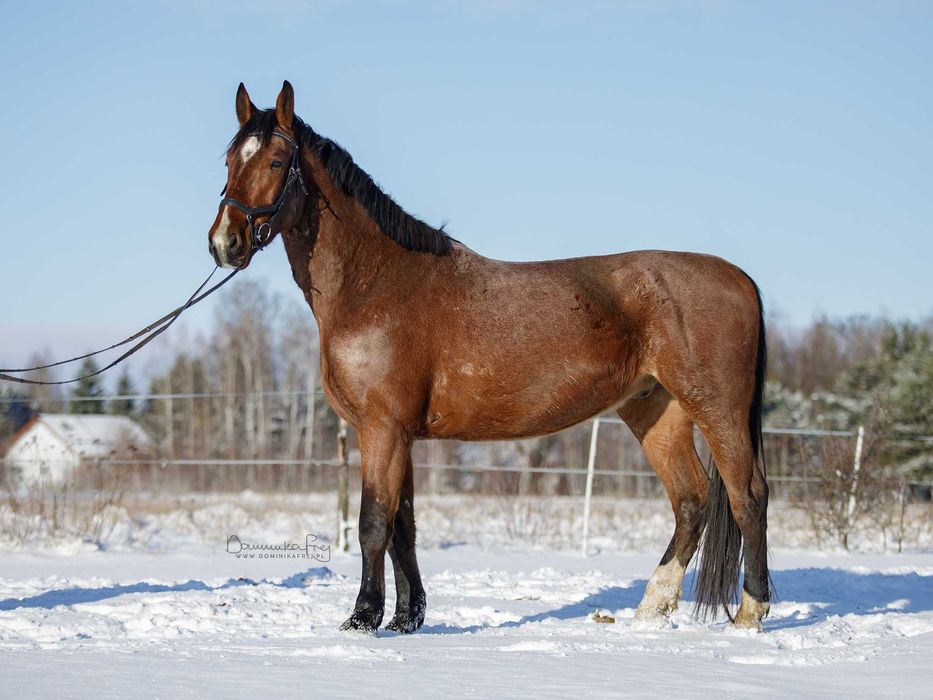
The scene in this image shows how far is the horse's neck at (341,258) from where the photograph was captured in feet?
17.6

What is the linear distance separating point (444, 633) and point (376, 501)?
2.99ft

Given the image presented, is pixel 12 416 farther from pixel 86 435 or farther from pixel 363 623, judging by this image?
pixel 363 623

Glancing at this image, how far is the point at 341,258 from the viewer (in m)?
5.44

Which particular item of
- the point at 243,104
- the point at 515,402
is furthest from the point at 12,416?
the point at 515,402

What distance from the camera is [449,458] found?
2895 centimetres

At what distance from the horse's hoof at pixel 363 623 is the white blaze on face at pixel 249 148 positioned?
2566 mm

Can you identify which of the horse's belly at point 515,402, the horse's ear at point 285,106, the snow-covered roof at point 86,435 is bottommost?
the snow-covered roof at point 86,435

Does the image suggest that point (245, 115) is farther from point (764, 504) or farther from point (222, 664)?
point (764, 504)

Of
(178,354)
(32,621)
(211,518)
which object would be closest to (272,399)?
(178,354)

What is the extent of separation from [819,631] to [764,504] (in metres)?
0.78

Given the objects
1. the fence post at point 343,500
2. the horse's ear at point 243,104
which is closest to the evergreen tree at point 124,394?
the fence post at point 343,500

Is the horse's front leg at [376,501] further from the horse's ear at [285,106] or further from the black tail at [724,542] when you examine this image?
the black tail at [724,542]

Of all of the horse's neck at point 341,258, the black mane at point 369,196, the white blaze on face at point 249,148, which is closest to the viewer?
the white blaze on face at point 249,148

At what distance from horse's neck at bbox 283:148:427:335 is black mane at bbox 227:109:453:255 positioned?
0.04 metres
